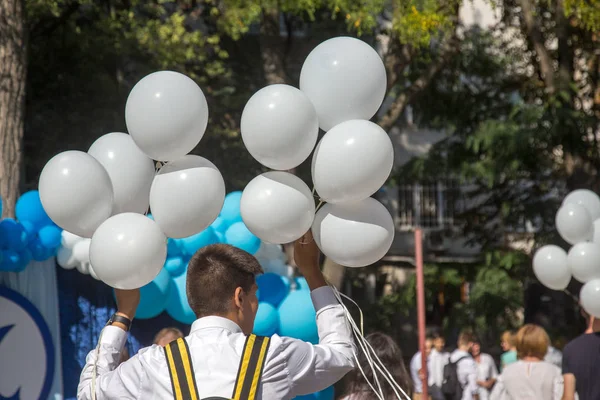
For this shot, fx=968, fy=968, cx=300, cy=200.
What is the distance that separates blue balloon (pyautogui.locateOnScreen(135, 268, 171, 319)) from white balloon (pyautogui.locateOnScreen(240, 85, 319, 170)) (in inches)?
175

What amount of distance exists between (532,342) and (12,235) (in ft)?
12.6

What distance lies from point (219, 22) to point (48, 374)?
20.3ft

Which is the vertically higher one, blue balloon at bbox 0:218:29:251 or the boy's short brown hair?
blue balloon at bbox 0:218:29:251

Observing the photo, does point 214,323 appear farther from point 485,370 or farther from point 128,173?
point 485,370

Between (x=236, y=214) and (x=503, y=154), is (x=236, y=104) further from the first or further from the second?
(x=236, y=214)

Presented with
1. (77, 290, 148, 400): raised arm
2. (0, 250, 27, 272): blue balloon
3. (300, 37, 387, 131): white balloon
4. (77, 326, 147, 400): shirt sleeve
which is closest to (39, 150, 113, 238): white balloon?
(77, 290, 148, 400): raised arm

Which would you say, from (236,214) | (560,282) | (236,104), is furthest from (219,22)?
(560,282)

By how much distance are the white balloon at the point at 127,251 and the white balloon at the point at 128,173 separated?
0.64ft

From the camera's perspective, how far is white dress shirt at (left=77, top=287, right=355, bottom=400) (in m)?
2.96

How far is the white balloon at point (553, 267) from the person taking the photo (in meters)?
8.16

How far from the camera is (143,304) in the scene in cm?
781

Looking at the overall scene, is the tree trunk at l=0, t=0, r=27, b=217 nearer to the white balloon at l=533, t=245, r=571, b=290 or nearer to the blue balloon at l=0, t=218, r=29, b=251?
the blue balloon at l=0, t=218, r=29, b=251

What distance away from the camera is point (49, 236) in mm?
7664

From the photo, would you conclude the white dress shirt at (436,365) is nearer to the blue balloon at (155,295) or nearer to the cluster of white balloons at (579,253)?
the cluster of white balloons at (579,253)
